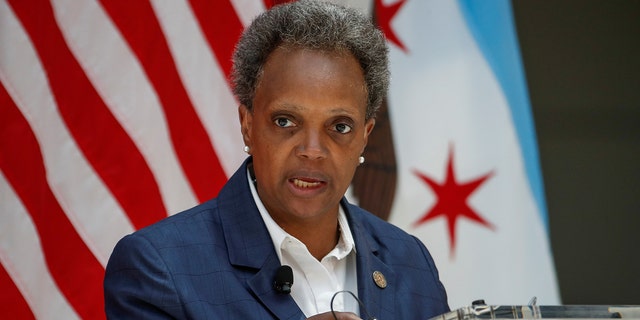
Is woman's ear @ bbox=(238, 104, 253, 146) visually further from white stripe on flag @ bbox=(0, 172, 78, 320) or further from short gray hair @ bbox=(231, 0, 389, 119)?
white stripe on flag @ bbox=(0, 172, 78, 320)

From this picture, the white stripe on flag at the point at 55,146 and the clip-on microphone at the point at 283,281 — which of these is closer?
the clip-on microphone at the point at 283,281

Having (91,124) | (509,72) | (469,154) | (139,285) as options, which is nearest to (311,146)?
(139,285)

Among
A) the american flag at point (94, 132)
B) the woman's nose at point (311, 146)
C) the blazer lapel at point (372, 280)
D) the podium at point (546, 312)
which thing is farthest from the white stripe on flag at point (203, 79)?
the podium at point (546, 312)

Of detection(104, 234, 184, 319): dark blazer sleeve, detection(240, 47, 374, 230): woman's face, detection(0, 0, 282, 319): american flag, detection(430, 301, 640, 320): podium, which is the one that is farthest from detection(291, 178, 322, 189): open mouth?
detection(0, 0, 282, 319): american flag

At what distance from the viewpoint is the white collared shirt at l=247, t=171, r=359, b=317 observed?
2199 mm

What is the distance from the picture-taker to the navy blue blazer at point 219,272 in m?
2.03

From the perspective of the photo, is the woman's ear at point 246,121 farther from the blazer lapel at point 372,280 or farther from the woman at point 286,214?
the blazer lapel at point 372,280

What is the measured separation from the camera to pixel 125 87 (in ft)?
11.5

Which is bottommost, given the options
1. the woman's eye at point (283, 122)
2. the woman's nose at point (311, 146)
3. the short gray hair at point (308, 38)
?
the woman's nose at point (311, 146)

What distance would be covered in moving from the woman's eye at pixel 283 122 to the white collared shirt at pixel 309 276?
21cm

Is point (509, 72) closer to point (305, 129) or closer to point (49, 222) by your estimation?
point (49, 222)

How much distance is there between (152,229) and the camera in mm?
2141

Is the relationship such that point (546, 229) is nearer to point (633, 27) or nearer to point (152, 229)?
point (633, 27)

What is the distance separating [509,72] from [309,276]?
1987 millimetres
